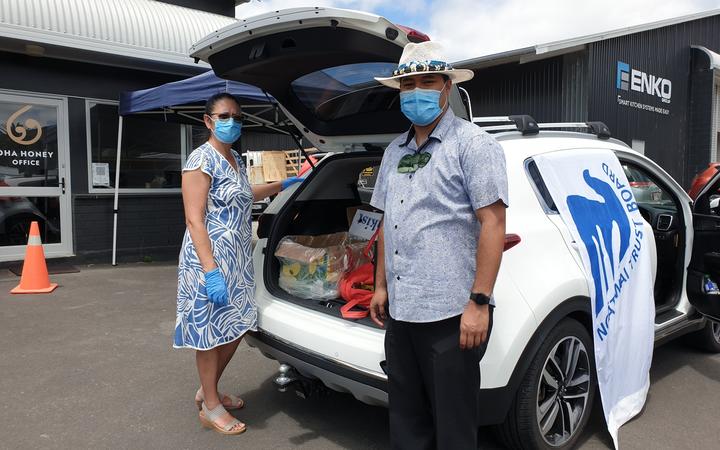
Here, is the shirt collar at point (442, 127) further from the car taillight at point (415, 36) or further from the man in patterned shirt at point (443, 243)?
the car taillight at point (415, 36)

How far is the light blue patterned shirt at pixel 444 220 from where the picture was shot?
2021 millimetres

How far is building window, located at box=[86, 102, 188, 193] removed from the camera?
8633mm

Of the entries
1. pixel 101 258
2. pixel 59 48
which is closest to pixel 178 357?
pixel 101 258

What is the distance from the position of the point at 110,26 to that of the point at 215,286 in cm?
775

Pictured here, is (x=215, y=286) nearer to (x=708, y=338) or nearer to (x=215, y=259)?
(x=215, y=259)

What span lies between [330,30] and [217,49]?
77 centimetres

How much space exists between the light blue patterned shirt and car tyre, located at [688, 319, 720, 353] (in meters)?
3.29

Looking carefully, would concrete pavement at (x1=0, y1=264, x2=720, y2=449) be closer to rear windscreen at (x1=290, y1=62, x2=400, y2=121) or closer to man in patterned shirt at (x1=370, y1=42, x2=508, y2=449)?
man in patterned shirt at (x1=370, y1=42, x2=508, y2=449)

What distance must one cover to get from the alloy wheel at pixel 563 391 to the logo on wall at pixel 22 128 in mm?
8132

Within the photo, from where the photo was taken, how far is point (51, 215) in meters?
8.29

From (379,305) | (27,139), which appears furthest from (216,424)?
(27,139)

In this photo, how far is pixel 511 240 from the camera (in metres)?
2.47

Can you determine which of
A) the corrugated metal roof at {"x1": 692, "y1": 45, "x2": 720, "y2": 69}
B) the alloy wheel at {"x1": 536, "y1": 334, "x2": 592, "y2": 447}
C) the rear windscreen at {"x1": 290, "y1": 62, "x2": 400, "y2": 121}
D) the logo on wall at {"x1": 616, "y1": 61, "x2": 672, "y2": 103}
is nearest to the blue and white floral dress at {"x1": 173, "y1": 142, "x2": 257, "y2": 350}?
the rear windscreen at {"x1": 290, "y1": 62, "x2": 400, "y2": 121}

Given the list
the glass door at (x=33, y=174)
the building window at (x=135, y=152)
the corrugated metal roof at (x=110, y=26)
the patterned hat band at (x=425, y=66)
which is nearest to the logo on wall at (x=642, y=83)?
the corrugated metal roof at (x=110, y=26)
